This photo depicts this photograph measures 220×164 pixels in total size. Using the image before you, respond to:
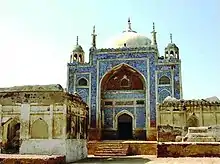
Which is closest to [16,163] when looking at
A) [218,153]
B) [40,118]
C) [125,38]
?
[40,118]

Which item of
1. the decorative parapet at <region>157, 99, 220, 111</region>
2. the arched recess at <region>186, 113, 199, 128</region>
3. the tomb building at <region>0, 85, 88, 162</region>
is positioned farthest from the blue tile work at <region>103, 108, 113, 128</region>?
the tomb building at <region>0, 85, 88, 162</region>

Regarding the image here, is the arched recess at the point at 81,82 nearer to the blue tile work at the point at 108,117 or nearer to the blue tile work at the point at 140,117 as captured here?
the blue tile work at the point at 108,117

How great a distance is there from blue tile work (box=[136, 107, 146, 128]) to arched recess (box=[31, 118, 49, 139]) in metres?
13.3

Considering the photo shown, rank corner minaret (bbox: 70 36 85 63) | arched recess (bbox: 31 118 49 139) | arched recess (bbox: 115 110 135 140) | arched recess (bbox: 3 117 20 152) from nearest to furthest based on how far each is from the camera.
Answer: arched recess (bbox: 31 118 49 139), arched recess (bbox: 3 117 20 152), arched recess (bbox: 115 110 135 140), corner minaret (bbox: 70 36 85 63)

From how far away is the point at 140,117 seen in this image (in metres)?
24.0

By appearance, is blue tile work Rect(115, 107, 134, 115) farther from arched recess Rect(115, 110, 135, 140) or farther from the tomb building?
the tomb building

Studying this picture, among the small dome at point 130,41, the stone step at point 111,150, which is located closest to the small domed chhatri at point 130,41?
the small dome at point 130,41

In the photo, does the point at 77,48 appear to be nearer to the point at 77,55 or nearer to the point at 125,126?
the point at 77,55

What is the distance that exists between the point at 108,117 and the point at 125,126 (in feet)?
4.72

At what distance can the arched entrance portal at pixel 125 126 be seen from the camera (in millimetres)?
24381

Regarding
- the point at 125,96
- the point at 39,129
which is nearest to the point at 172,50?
the point at 125,96

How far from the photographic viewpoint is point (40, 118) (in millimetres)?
11008

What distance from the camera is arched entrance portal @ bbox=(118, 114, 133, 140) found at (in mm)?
24381

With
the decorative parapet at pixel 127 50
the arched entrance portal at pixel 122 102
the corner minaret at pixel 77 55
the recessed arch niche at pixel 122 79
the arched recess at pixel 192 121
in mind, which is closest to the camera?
the arched recess at pixel 192 121
